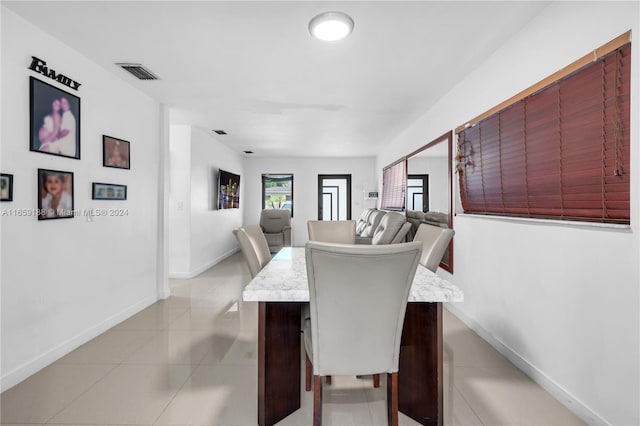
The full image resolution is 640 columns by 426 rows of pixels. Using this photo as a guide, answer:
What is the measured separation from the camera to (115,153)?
116 inches

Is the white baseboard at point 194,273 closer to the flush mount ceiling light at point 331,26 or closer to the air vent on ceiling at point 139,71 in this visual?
the air vent on ceiling at point 139,71

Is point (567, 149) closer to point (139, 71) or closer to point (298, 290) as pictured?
point (298, 290)

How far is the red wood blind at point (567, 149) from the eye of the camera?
1.47m

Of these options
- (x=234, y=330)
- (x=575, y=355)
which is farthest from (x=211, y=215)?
(x=575, y=355)

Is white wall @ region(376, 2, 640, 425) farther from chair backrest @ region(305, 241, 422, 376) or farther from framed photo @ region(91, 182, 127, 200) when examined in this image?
framed photo @ region(91, 182, 127, 200)

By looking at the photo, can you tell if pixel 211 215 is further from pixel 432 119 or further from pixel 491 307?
pixel 491 307

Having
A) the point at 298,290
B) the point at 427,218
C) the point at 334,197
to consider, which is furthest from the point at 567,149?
the point at 334,197

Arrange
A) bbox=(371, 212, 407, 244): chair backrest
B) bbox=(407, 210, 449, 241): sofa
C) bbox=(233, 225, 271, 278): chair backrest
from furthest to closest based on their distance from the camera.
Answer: bbox=(371, 212, 407, 244): chair backrest → bbox=(407, 210, 449, 241): sofa → bbox=(233, 225, 271, 278): chair backrest

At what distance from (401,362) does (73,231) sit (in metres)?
2.68

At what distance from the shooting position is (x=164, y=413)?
1.70 meters

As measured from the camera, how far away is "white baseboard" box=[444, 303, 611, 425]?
160 centimetres

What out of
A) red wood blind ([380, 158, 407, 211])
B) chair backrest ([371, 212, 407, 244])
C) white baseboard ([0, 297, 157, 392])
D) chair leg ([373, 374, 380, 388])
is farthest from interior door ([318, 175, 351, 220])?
chair leg ([373, 374, 380, 388])

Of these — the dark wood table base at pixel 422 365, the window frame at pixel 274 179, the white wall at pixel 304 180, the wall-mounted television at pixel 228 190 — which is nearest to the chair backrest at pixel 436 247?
the dark wood table base at pixel 422 365

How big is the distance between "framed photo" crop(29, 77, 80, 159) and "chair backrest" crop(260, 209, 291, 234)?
4671mm
